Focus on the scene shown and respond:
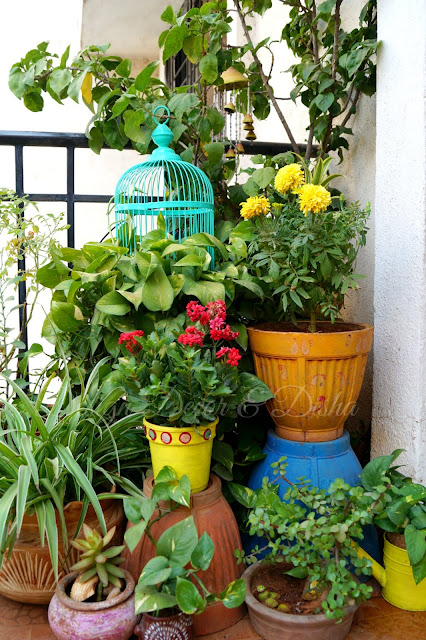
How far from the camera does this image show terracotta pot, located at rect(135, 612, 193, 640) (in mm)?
1264

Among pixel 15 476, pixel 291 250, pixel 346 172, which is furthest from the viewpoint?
pixel 346 172

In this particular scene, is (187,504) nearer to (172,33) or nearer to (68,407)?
(68,407)

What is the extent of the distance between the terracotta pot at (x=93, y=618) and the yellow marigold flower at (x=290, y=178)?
1.11 m

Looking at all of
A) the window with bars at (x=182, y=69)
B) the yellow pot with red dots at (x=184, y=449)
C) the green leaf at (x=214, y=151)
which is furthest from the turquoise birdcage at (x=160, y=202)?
the window with bars at (x=182, y=69)

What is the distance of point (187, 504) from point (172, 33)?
5.12 ft

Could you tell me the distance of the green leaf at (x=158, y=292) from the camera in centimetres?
163

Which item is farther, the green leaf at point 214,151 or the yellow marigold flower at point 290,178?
the green leaf at point 214,151

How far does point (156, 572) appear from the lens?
125 cm

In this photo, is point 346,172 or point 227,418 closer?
point 227,418

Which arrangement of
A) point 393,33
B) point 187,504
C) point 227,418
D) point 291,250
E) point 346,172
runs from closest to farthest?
point 187,504 → point 291,250 → point 393,33 → point 227,418 → point 346,172

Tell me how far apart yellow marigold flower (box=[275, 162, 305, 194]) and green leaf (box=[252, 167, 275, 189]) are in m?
0.32

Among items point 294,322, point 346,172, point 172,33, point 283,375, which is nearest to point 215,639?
point 283,375

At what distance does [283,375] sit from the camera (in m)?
1.64

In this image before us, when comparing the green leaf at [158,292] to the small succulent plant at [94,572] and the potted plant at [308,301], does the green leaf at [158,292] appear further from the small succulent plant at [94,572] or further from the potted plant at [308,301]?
the small succulent plant at [94,572]
